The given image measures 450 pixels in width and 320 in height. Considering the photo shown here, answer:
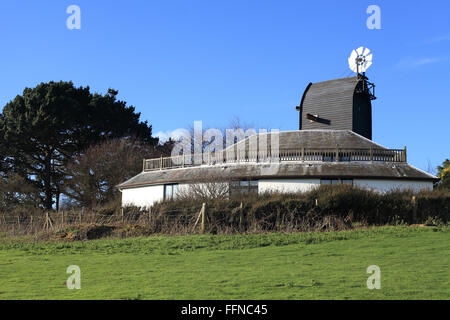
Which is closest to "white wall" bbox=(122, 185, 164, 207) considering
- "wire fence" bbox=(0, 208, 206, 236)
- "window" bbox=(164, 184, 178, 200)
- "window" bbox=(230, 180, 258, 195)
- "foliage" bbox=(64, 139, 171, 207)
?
"window" bbox=(164, 184, 178, 200)

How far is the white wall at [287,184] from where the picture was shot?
2901 cm

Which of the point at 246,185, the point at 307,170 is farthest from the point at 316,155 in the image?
the point at 246,185

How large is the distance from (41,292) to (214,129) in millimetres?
57524

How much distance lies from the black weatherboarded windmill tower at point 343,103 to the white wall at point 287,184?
11155 mm

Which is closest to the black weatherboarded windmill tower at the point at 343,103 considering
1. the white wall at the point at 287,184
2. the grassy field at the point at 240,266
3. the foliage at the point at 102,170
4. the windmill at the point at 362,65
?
the windmill at the point at 362,65

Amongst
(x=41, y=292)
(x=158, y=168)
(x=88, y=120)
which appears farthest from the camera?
(x=88, y=120)

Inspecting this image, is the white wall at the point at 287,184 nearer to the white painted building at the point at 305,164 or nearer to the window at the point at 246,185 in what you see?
the white painted building at the point at 305,164

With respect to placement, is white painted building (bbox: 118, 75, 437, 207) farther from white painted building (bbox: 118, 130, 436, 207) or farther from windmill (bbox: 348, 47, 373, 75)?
windmill (bbox: 348, 47, 373, 75)

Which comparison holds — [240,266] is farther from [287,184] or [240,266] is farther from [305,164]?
[305,164]

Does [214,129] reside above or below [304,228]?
above

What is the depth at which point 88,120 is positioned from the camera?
2024 inches

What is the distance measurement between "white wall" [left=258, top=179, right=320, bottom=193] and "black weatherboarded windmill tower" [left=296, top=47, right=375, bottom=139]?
1115cm
